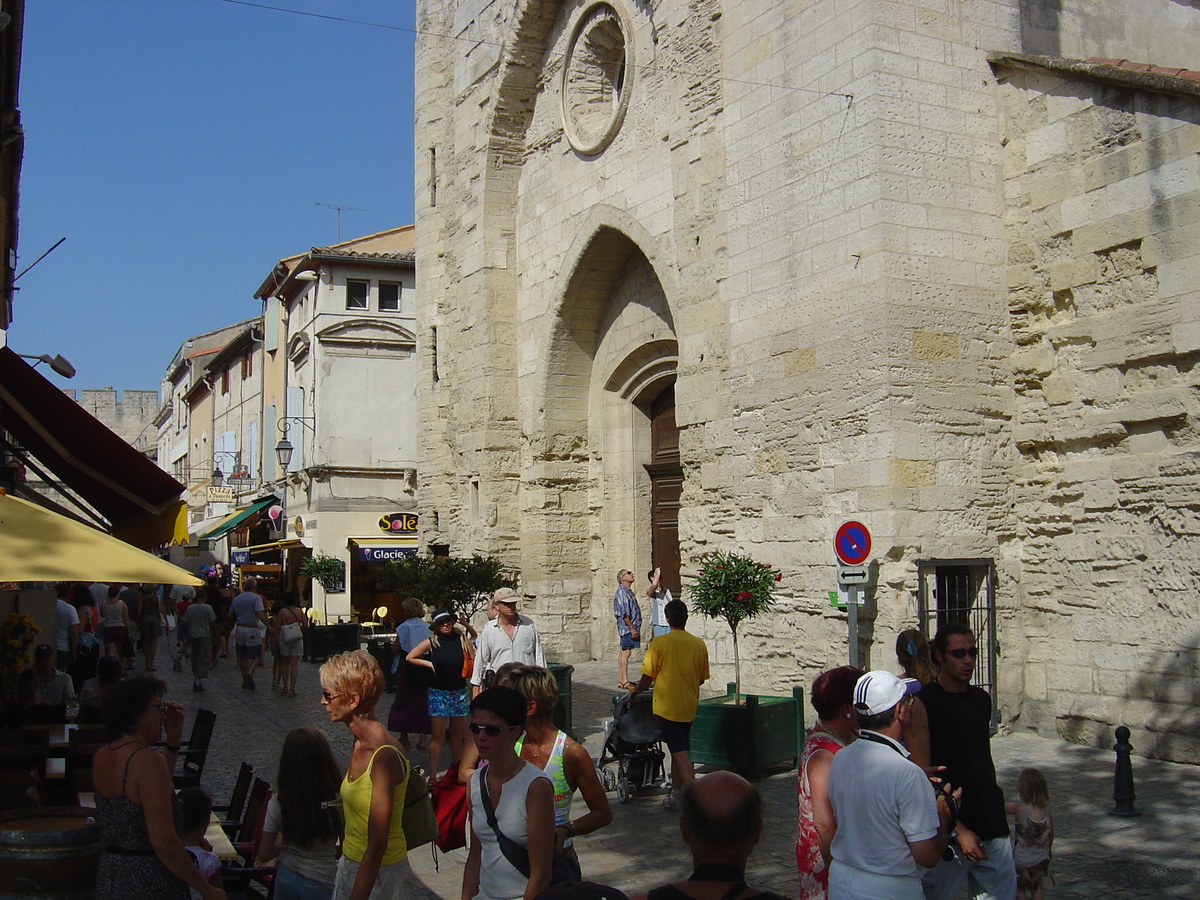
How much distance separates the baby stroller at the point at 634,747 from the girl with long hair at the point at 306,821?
14.3ft

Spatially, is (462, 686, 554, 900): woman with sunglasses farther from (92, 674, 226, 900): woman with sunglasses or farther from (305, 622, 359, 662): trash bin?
(305, 622, 359, 662): trash bin

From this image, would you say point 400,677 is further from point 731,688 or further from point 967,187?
point 967,187

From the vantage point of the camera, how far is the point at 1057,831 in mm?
6820

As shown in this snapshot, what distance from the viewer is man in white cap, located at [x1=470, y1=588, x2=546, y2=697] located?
861 cm

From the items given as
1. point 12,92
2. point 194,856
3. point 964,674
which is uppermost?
Answer: point 12,92

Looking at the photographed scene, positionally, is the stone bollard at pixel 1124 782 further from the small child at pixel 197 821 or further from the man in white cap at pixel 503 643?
the small child at pixel 197 821

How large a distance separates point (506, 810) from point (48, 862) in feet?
5.83

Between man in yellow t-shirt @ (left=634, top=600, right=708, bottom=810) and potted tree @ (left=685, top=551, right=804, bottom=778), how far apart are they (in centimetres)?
93

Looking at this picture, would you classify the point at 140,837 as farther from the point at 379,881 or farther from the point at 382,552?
the point at 382,552

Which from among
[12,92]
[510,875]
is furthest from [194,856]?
[12,92]

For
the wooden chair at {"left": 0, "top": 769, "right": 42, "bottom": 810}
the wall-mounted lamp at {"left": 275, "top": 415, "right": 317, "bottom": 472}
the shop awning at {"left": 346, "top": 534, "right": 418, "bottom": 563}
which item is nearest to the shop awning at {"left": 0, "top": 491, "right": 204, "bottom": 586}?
the wooden chair at {"left": 0, "top": 769, "right": 42, "bottom": 810}

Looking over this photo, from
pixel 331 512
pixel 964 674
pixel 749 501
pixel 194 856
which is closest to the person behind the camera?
pixel 194 856

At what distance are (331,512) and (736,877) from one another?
85.1 feet

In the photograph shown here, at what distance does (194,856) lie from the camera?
4.12m
